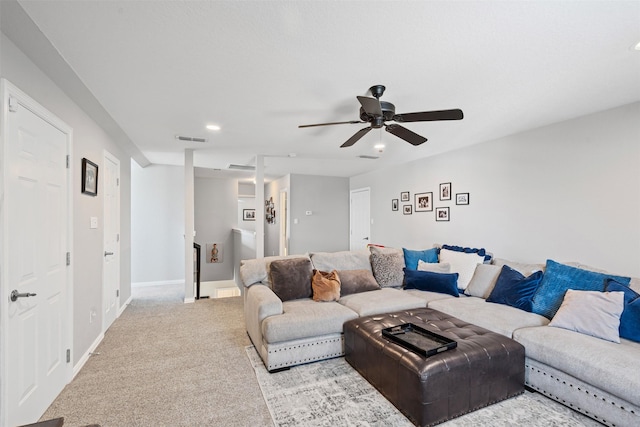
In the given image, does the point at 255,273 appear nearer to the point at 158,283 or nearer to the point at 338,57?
the point at 338,57

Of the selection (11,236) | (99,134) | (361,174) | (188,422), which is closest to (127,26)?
(11,236)

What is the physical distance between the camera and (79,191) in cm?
258

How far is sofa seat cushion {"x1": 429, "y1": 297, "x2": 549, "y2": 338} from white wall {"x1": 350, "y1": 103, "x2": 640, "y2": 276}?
1.14 metres

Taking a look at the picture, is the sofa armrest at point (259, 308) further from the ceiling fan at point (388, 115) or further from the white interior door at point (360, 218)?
the white interior door at point (360, 218)

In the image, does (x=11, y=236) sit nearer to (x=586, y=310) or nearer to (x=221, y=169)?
(x=586, y=310)

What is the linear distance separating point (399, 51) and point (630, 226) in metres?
2.83

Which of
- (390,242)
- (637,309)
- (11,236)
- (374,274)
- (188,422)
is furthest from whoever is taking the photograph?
(390,242)

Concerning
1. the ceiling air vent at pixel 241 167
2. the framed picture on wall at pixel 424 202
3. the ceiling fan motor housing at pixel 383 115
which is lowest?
the framed picture on wall at pixel 424 202

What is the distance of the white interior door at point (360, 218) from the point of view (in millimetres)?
6969

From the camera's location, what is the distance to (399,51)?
191 centimetres

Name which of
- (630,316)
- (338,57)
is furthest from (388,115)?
(630,316)

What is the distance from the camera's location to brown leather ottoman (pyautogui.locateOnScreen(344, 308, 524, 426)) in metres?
1.85

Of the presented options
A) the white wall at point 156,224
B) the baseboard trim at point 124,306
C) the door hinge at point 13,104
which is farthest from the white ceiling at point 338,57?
the white wall at point 156,224

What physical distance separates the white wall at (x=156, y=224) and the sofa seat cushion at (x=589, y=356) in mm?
5935
